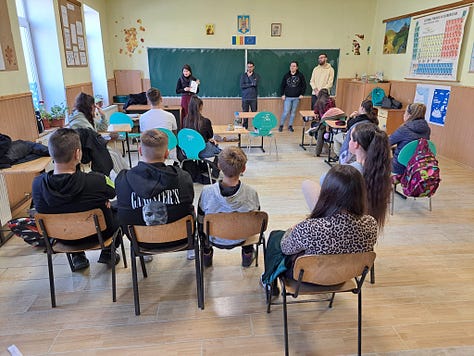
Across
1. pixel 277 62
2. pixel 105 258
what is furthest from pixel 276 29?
pixel 105 258

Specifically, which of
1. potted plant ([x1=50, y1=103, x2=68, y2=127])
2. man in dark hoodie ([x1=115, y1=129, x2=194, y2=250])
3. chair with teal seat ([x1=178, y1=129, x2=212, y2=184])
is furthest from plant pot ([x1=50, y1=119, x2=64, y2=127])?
man in dark hoodie ([x1=115, y1=129, x2=194, y2=250])

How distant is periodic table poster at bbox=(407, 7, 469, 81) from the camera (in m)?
5.32

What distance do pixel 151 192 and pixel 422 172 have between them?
2602 millimetres

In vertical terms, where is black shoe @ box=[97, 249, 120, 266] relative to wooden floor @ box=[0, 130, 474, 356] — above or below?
above

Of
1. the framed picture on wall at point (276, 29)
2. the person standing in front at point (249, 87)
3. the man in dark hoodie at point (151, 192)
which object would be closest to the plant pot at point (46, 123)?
the man in dark hoodie at point (151, 192)

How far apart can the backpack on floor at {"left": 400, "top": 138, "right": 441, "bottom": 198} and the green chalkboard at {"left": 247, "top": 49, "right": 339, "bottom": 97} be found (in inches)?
208

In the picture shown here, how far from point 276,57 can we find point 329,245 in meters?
7.10

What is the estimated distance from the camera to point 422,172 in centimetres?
318

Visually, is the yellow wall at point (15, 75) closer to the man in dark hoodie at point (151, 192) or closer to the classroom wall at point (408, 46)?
the man in dark hoodie at point (151, 192)

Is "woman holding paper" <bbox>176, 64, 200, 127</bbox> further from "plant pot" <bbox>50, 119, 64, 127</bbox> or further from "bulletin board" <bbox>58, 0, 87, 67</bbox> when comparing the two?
"plant pot" <bbox>50, 119, 64, 127</bbox>

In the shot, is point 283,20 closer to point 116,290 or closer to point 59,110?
point 59,110

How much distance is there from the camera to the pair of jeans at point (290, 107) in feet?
26.0

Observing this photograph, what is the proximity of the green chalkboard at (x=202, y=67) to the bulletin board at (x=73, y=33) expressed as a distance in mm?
1907

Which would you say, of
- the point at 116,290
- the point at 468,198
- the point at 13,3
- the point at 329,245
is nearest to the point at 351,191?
the point at 329,245
